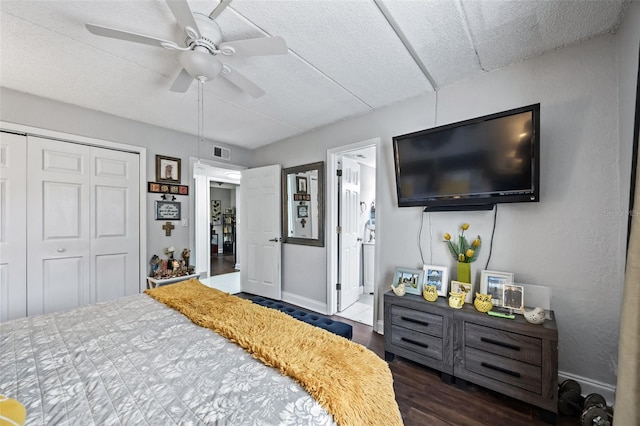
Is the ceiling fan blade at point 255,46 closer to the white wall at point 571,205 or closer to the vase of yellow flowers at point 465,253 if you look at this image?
the white wall at point 571,205

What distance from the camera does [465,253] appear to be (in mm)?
2127

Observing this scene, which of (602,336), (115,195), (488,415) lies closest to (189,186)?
(115,195)

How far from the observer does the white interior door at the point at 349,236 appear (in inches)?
133

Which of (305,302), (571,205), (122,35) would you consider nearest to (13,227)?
(122,35)

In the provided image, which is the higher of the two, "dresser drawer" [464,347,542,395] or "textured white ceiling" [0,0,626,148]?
"textured white ceiling" [0,0,626,148]

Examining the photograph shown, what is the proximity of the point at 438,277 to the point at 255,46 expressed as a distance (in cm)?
221

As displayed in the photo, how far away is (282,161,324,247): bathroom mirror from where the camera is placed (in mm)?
3389

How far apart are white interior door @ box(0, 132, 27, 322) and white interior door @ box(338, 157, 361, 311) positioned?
324 centimetres

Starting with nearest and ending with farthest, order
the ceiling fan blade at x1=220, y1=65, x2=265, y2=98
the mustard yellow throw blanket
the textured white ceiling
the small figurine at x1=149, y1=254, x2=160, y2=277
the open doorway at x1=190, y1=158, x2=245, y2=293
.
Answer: the mustard yellow throw blanket, the textured white ceiling, the ceiling fan blade at x1=220, y1=65, x2=265, y2=98, the small figurine at x1=149, y1=254, x2=160, y2=277, the open doorway at x1=190, y1=158, x2=245, y2=293

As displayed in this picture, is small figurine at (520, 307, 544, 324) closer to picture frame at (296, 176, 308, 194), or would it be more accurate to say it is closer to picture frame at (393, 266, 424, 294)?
picture frame at (393, 266, 424, 294)

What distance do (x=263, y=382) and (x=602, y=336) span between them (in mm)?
2228

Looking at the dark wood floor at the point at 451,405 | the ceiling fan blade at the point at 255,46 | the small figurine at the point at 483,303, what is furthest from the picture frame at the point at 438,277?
the ceiling fan blade at the point at 255,46

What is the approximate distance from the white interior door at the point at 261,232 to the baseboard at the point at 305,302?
4.8 inches

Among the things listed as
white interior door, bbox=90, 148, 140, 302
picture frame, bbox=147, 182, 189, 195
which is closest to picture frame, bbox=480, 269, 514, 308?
picture frame, bbox=147, 182, 189, 195
